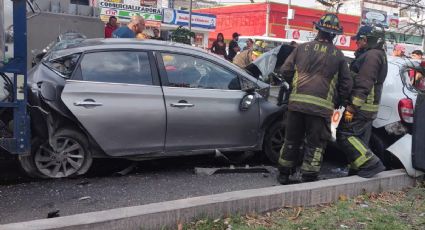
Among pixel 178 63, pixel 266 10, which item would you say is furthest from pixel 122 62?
pixel 266 10

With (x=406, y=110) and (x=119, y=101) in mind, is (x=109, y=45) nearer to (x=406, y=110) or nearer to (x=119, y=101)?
(x=119, y=101)

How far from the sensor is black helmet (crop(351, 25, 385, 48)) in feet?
17.6

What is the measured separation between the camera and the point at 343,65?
491 cm

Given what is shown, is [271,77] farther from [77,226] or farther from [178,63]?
[77,226]

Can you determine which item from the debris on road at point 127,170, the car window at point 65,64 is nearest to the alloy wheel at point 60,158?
the debris on road at point 127,170

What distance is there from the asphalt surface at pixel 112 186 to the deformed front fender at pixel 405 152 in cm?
79

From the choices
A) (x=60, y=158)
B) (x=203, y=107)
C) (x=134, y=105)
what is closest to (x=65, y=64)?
(x=134, y=105)

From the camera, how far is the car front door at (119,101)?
4891 millimetres

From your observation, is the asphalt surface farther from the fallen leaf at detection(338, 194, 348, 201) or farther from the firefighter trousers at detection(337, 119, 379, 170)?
the fallen leaf at detection(338, 194, 348, 201)

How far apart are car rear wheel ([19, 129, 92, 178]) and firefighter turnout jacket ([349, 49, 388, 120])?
2.95 meters

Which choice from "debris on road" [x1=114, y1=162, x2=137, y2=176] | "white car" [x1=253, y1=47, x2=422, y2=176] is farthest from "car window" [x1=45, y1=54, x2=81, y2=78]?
"white car" [x1=253, y1=47, x2=422, y2=176]

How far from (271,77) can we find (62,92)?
9.04 feet

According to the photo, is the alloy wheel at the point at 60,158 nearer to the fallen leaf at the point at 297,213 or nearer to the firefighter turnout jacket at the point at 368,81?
the fallen leaf at the point at 297,213

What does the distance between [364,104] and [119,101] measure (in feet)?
8.69
